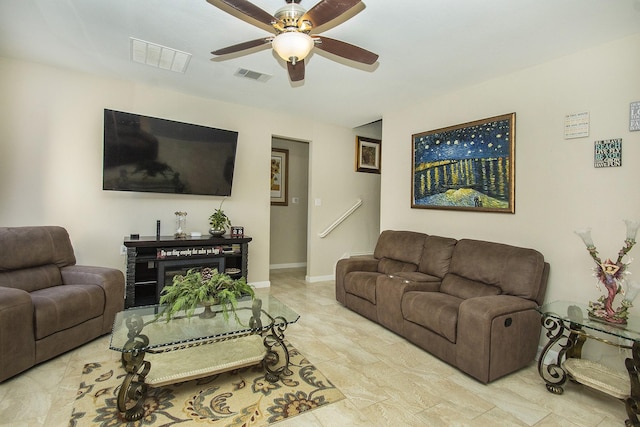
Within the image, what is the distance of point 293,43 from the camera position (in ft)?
5.84

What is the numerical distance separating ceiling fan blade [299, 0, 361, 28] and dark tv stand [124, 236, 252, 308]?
260 cm

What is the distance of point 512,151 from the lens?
110 inches

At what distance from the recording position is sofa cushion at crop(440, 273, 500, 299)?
2574 millimetres

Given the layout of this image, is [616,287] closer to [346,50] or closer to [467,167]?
[467,167]

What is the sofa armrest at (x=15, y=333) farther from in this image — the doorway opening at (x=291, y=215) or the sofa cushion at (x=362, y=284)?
the doorway opening at (x=291, y=215)

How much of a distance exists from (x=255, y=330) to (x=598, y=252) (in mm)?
2610

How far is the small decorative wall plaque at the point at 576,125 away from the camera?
239 cm

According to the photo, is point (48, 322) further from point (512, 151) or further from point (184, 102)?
point (512, 151)

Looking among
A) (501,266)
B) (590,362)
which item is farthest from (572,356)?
(501,266)

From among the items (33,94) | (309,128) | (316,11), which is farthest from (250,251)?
(316,11)

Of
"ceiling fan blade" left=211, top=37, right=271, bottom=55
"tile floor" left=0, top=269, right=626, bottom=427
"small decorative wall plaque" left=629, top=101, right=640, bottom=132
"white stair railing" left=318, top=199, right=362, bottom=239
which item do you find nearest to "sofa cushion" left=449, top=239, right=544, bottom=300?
"tile floor" left=0, top=269, right=626, bottom=427

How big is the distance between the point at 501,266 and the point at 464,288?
36 cm

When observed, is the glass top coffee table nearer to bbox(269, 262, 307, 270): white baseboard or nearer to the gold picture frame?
bbox(269, 262, 307, 270): white baseboard

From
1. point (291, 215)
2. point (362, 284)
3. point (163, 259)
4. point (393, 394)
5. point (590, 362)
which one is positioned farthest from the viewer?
point (291, 215)
